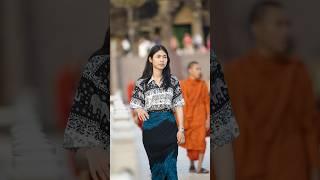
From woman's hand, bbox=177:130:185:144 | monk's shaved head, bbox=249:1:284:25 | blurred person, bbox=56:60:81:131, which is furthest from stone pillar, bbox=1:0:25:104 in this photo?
woman's hand, bbox=177:130:185:144

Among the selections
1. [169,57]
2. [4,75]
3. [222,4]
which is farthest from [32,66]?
[169,57]

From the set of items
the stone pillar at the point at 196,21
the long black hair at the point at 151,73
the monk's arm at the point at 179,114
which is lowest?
the monk's arm at the point at 179,114

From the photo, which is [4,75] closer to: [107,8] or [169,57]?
[107,8]

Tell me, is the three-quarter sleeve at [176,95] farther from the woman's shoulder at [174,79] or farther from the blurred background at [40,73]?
the blurred background at [40,73]

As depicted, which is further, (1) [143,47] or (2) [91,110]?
(1) [143,47]

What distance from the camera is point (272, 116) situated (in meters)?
1.45

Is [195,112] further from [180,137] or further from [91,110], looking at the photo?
[91,110]

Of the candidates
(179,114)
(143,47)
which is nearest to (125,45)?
(143,47)

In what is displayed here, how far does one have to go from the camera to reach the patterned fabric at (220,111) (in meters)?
1.44

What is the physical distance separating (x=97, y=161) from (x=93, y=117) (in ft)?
0.48

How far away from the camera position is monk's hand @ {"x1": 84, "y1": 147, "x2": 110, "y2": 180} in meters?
1.47

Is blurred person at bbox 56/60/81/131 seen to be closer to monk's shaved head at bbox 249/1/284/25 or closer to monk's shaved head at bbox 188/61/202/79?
monk's shaved head at bbox 249/1/284/25

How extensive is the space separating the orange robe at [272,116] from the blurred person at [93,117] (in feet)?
1.28

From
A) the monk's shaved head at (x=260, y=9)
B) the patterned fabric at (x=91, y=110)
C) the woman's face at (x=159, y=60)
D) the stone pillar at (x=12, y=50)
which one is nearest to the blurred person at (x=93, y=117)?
the patterned fabric at (x=91, y=110)
